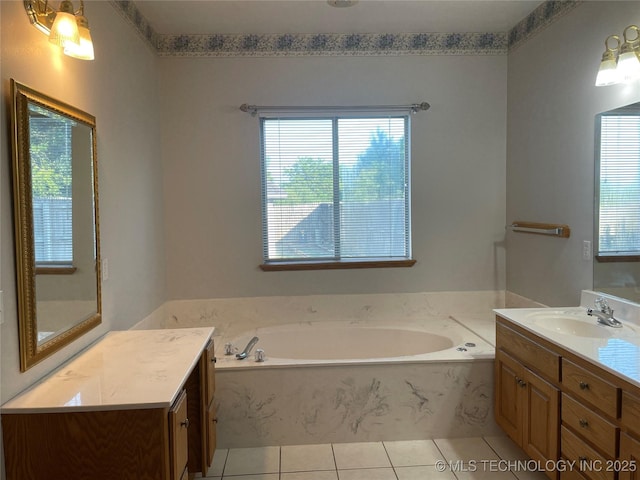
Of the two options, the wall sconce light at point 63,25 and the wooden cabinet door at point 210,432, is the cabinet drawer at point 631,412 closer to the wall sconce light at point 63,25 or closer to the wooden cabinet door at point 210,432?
the wooden cabinet door at point 210,432

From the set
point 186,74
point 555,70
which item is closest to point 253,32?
point 186,74

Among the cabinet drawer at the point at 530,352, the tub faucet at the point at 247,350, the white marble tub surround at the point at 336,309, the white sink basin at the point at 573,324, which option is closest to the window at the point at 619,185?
the white sink basin at the point at 573,324

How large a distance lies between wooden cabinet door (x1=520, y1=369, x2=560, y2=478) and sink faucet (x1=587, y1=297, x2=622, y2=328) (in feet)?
1.48

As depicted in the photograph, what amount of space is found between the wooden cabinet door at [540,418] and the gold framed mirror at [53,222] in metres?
2.08

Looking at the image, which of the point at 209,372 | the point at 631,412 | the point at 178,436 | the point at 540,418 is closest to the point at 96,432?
the point at 178,436

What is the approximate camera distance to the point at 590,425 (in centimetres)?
172

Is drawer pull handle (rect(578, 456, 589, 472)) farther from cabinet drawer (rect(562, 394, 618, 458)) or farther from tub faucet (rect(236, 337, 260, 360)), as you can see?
tub faucet (rect(236, 337, 260, 360))

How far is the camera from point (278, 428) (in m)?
2.64

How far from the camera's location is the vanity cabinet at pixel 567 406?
1551 millimetres

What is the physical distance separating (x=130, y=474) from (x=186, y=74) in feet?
9.03

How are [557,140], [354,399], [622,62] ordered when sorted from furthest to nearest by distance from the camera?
[557,140]
[354,399]
[622,62]

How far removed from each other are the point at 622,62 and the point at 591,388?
1.49 meters

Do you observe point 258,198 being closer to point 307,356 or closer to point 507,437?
point 307,356

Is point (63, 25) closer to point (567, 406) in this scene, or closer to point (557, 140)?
point (567, 406)
